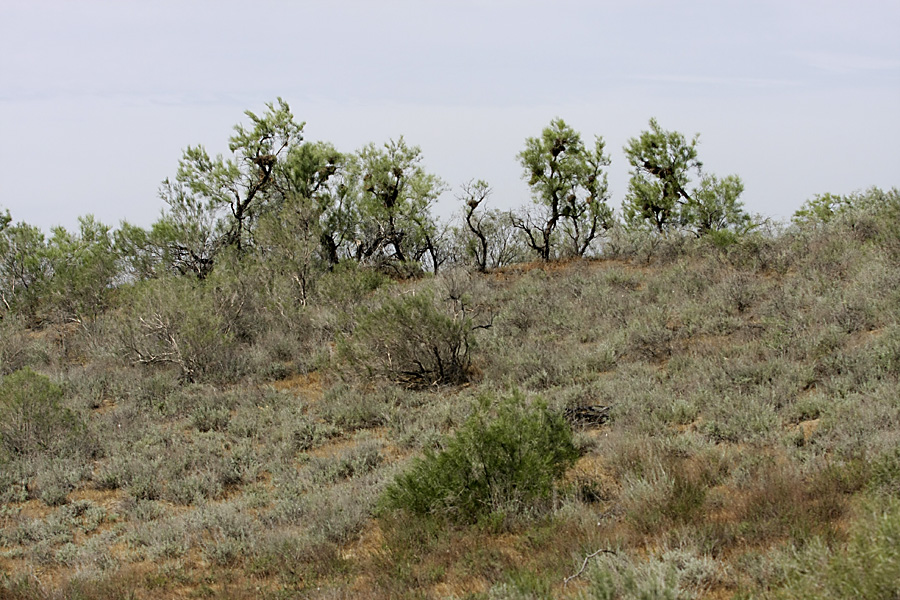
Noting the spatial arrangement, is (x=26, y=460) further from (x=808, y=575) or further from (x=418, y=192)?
(x=418, y=192)

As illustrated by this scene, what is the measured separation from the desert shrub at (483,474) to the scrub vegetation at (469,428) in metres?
0.03

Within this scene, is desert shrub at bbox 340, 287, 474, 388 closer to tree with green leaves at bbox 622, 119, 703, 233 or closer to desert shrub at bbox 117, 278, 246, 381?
desert shrub at bbox 117, 278, 246, 381

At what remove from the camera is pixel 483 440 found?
220 inches

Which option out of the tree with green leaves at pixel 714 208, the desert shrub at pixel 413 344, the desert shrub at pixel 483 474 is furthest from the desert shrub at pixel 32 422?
the tree with green leaves at pixel 714 208

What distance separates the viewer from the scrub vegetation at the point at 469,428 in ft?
14.0

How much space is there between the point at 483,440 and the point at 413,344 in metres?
5.28

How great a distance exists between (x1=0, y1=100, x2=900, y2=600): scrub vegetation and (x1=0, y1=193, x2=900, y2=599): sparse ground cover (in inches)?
1.3

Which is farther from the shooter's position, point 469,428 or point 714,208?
point 714,208

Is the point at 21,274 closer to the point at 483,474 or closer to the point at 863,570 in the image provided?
the point at 483,474

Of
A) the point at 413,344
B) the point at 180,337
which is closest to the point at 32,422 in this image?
the point at 180,337

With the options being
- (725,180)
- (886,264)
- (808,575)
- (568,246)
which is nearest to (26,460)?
(808,575)

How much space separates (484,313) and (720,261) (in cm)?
552

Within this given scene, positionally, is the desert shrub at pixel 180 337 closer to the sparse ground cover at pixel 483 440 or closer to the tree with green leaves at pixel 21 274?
the sparse ground cover at pixel 483 440

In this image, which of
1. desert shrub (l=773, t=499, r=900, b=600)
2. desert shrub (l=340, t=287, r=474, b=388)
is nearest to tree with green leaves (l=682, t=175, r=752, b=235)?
desert shrub (l=340, t=287, r=474, b=388)
